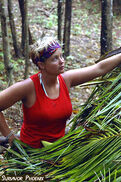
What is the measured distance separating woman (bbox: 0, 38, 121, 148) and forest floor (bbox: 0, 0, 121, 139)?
12.2 ft

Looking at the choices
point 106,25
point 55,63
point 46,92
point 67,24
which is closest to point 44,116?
point 46,92

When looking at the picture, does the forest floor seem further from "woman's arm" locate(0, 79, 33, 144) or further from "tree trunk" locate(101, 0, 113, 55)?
"woman's arm" locate(0, 79, 33, 144)

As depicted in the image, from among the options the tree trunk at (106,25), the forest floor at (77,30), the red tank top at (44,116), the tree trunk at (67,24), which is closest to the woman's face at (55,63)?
the red tank top at (44,116)

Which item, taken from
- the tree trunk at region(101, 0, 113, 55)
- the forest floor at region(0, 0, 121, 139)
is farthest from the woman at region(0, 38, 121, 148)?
the forest floor at region(0, 0, 121, 139)

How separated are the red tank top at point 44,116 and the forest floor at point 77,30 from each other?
3.69 m

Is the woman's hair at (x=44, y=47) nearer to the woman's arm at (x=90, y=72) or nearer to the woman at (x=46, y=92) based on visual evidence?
the woman at (x=46, y=92)

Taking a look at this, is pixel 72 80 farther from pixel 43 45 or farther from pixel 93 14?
pixel 93 14

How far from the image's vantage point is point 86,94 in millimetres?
6508

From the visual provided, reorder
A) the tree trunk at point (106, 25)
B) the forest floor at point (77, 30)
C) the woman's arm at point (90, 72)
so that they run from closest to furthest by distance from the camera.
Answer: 1. the woman's arm at point (90, 72)
2. the tree trunk at point (106, 25)
3. the forest floor at point (77, 30)

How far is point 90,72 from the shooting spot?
2.07 m

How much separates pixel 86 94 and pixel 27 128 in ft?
14.8

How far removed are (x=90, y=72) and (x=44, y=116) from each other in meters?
0.58

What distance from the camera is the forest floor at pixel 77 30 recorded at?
22.4 feet

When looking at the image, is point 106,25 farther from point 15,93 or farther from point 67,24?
point 67,24
